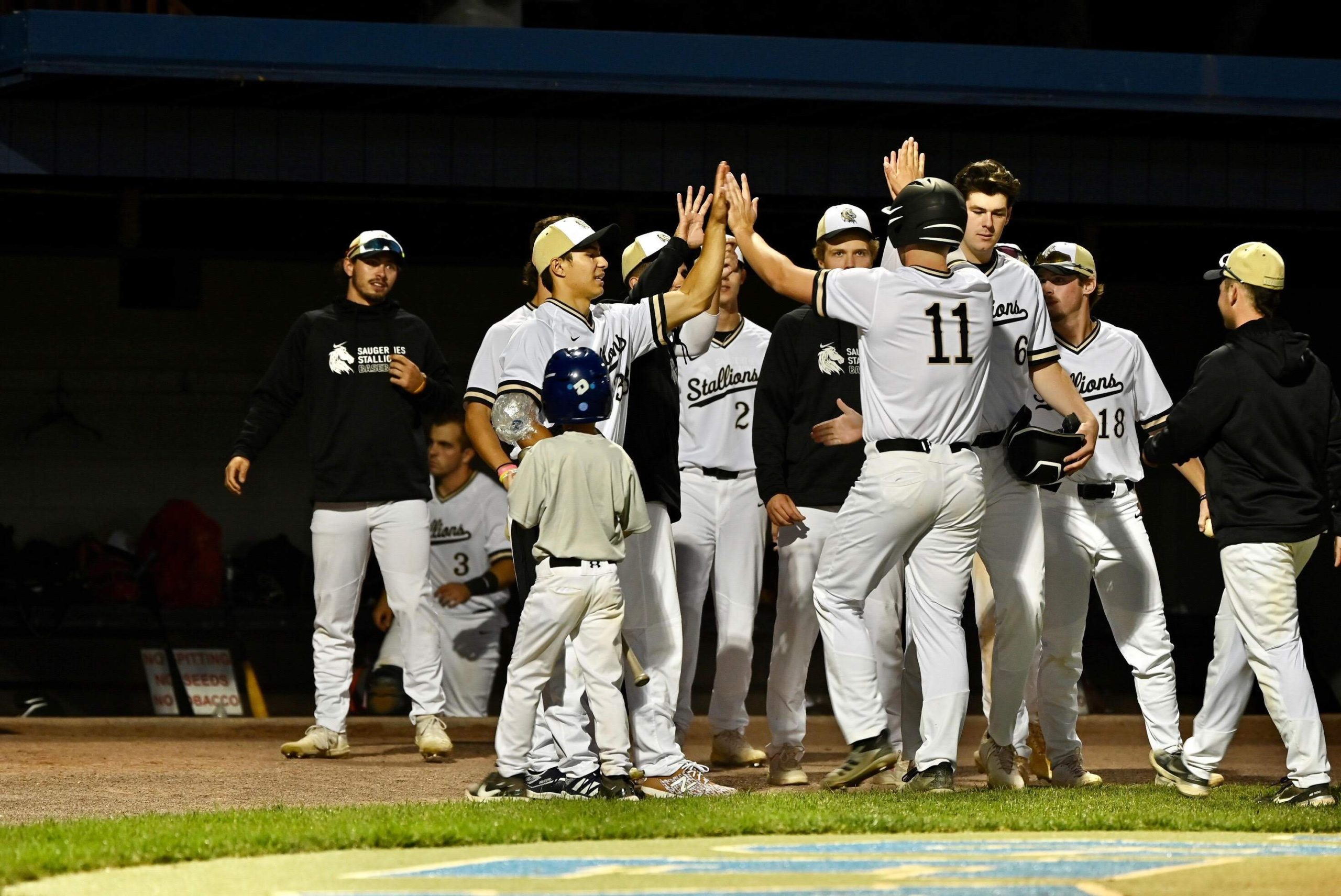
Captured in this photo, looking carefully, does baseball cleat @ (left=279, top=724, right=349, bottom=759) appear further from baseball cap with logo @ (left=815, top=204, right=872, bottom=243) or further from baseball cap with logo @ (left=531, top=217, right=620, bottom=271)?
baseball cap with logo @ (left=815, top=204, right=872, bottom=243)

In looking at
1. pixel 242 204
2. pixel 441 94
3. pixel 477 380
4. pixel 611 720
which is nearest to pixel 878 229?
pixel 441 94

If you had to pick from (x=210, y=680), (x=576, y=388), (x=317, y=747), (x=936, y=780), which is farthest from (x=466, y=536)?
(x=936, y=780)

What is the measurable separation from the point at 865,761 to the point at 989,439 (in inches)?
48.8

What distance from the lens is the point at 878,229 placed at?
10.7 metres

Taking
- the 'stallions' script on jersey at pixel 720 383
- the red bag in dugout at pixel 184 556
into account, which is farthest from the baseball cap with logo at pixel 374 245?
the red bag in dugout at pixel 184 556

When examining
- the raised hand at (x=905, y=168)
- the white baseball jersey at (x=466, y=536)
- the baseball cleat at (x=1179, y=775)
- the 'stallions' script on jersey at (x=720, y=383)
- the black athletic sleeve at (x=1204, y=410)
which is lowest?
the baseball cleat at (x=1179, y=775)

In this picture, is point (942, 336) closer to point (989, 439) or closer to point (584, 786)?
point (989, 439)

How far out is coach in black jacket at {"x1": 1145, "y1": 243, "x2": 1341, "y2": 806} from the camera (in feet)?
19.3

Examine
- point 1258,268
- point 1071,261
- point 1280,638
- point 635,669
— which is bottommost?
point 635,669

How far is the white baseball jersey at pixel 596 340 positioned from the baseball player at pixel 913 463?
41 cm

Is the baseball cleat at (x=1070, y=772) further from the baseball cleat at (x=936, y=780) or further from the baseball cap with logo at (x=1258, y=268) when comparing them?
the baseball cap with logo at (x=1258, y=268)

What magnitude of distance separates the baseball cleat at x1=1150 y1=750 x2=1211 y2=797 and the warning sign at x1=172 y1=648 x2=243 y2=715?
5778 millimetres

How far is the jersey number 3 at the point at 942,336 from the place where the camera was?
19.0 feet

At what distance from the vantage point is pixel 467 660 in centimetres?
947
